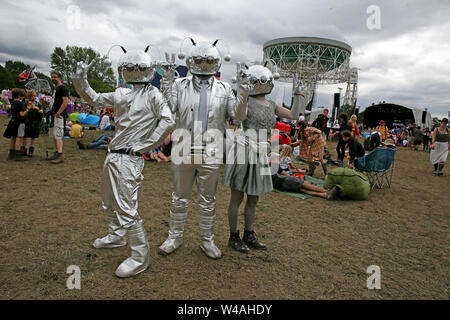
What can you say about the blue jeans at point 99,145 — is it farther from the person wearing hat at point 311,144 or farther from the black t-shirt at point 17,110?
the person wearing hat at point 311,144

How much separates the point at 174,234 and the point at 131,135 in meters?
1.21

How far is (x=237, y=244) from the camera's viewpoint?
333 cm

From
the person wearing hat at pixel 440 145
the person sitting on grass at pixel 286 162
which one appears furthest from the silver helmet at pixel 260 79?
the person wearing hat at pixel 440 145

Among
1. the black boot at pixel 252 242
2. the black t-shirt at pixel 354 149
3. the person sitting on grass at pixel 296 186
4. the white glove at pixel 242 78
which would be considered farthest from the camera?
the black t-shirt at pixel 354 149

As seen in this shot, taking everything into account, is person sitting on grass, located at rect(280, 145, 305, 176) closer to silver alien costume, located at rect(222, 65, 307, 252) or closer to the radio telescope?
silver alien costume, located at rect(222, 65, 307, 252)

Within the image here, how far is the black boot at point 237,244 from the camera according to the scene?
329 centimetres

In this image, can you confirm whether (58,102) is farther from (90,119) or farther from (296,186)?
(90,119)

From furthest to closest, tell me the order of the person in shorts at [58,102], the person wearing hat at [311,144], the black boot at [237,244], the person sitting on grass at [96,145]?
the person sitting on grass at [96,145] < the person wearing hat at [311,144] < the person in shorts at [58,102] < the black boot at [237,244]

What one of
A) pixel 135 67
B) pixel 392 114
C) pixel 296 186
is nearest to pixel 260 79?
pixel 135 67

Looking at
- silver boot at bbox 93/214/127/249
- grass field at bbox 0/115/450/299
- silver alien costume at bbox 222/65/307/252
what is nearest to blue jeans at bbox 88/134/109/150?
grass field at bbox 0/115/450/299

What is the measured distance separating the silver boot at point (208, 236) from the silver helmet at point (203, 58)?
1.52 m

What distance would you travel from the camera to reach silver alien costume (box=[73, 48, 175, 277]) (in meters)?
2.56

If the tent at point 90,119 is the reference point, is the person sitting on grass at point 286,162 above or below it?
below

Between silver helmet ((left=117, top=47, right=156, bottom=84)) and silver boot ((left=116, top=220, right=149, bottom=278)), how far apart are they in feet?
4.43
